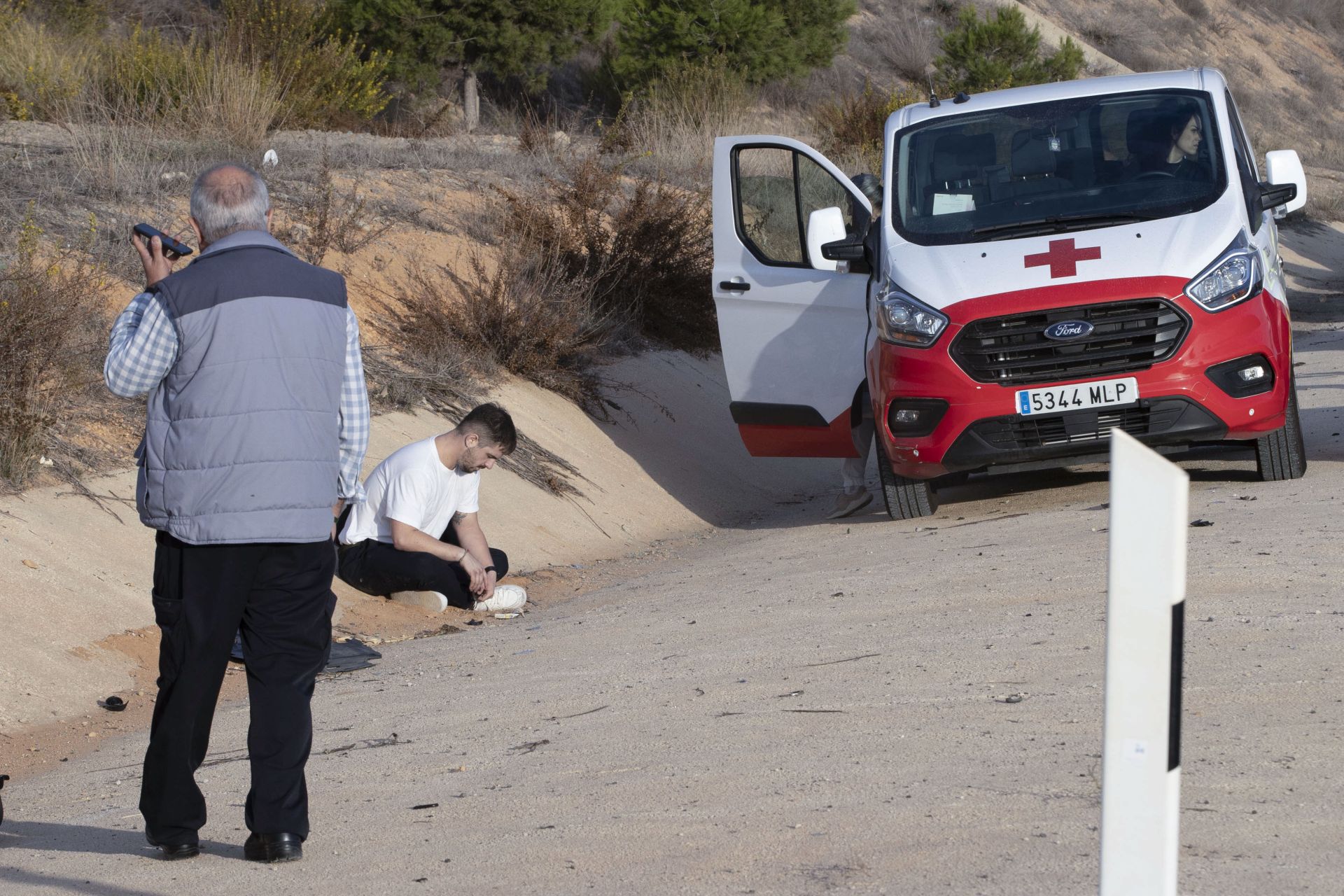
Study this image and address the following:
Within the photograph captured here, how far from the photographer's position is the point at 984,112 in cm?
901

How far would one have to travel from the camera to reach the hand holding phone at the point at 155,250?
4.00 meters

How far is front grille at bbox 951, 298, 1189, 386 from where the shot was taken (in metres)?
7.78

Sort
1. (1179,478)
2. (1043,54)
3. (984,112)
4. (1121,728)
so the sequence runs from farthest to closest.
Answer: (1043,54)
(984,112)
(1121,728)
(1179,478)

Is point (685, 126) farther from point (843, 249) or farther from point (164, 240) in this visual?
point (164, 240)

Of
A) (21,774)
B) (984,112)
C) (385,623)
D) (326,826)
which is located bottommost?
(385,623)

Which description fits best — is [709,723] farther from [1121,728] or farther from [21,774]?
[1121,728]

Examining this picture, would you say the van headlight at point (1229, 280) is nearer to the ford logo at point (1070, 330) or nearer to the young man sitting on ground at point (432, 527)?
the ford logo at point (1070, 330)

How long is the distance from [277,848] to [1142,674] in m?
2.58

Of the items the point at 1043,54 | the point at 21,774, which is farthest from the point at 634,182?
the point at 1043,54

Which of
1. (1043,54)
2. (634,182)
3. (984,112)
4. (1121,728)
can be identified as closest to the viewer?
(1121,728)

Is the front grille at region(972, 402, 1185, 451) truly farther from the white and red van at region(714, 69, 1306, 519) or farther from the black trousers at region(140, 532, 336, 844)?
the black trousers at region(140, 532, 336, 844)

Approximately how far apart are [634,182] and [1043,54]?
98.1 ft

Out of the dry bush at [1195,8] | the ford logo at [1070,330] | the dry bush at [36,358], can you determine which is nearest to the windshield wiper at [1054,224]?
the ford logo at [1070,330]

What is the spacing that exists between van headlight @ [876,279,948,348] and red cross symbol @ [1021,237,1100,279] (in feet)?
1.74
